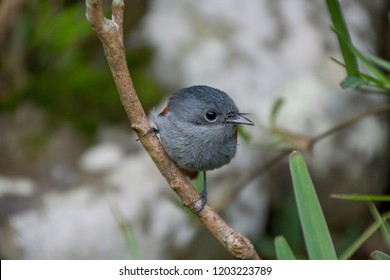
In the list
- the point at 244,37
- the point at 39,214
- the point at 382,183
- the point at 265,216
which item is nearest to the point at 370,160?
the point at 382,183

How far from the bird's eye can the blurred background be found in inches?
42.1

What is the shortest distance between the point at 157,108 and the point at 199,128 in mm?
1261

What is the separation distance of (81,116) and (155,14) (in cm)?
68

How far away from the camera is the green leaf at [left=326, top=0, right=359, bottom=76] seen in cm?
151

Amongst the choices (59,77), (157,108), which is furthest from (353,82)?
(59,77)

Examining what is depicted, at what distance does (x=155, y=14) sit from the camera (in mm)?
3682

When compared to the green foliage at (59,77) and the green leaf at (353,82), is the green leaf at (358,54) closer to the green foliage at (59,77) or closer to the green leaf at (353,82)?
the green leaf at (353,82)

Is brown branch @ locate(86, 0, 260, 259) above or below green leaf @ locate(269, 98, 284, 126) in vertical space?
below

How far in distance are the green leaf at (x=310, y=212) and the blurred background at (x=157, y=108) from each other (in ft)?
4.92

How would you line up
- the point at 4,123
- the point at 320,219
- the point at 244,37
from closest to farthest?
the point at 320,219 → the point at 4,123 → the point at 244,37

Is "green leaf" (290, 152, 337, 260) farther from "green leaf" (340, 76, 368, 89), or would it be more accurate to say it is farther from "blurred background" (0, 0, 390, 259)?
"blurred background" (0, 0, 390, 259)

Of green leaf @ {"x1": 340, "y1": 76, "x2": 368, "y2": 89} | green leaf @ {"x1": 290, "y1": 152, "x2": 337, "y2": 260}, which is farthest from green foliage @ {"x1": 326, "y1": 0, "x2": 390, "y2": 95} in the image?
green leaf @ {"x1": 290, "y1": 152, "x2": 337, "y2": 260}

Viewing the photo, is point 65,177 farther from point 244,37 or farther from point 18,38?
point 244,37

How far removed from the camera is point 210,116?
6.35ft
